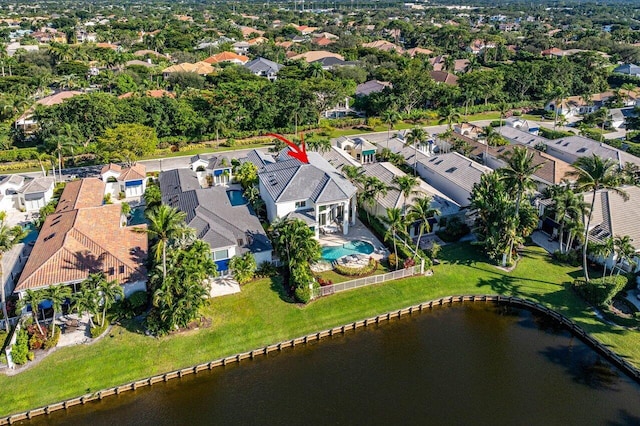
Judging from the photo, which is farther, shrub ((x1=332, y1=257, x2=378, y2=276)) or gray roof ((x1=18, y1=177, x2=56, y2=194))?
gray roof ((x1=18, y1=177, x2=56, y2=194))

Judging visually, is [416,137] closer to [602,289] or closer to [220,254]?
[602,289]

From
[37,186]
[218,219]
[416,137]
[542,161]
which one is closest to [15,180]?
[37,186]

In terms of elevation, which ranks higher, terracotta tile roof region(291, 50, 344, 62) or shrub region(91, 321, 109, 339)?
terracotta tile roof region(291, 50, 344, 62)

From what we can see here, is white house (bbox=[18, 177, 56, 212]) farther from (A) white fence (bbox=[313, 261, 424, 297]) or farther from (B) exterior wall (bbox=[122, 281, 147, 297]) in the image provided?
(A) white fence (bbox=[313, 261, 424, 297])

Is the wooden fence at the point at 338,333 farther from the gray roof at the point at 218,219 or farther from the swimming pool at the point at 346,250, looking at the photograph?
the gray roof at the point at 218,219

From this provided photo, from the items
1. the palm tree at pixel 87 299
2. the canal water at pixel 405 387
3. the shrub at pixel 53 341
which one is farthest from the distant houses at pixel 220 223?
the shrub at pixel 53 341

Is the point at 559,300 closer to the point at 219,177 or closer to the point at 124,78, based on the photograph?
the point at 219,177

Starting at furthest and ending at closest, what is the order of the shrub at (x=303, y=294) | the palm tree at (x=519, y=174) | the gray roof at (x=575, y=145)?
the gray roof at (x=575, y=145) → the palm tree at (x=519, y=174) → the shrub at (x=303, y=294)

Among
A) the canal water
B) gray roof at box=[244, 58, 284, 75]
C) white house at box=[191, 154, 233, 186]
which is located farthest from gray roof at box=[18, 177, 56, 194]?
gray roof at box=[244, 58, 284, 75]
